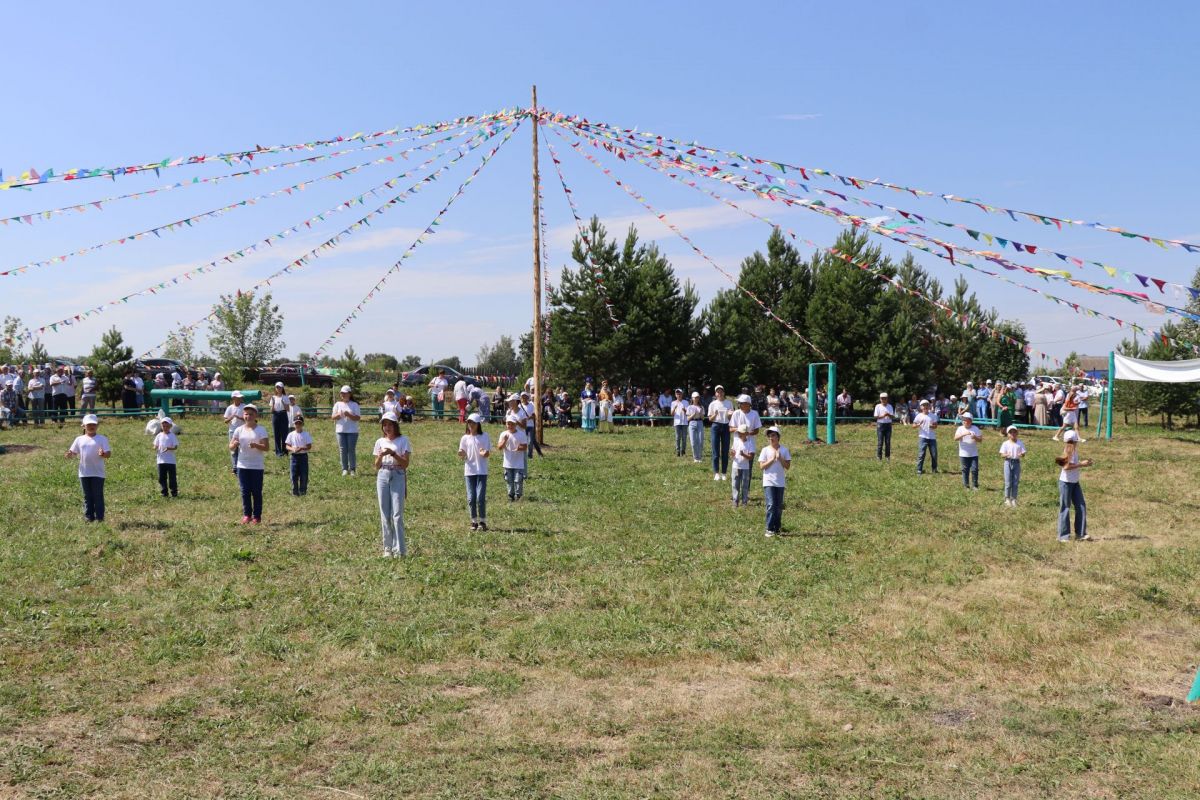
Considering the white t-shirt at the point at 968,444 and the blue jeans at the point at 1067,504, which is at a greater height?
the white t-shirt at the point at 968,444

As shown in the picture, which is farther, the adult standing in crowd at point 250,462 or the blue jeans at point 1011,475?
the blue jeans at point 1011,475

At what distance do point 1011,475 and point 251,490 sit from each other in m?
14.2

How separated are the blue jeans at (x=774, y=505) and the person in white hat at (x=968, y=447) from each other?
22.4ft

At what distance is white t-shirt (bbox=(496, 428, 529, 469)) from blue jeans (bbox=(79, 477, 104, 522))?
6767mm

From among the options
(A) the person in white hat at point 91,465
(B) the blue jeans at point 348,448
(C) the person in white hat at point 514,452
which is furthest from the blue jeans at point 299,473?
(C) the person in white hat at point 514,452

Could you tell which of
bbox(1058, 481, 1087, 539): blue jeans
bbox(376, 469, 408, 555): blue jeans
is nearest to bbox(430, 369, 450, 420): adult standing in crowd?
bbox(376, 469, 408, 555): blue jeans

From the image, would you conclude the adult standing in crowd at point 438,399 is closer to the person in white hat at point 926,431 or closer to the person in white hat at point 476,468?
the person in white hat at point 926,431

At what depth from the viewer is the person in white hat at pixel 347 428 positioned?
21.5 metres

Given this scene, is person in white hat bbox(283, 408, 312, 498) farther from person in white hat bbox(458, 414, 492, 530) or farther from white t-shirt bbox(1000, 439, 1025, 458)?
white t-shirt bbox(1000, 439, 1025, 458)


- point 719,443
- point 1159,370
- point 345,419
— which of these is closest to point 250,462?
point 345,419

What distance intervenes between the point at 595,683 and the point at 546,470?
1429cm

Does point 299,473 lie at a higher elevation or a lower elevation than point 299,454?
lower

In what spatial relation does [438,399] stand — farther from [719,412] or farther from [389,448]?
[389,448]

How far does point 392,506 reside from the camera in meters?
13.9
